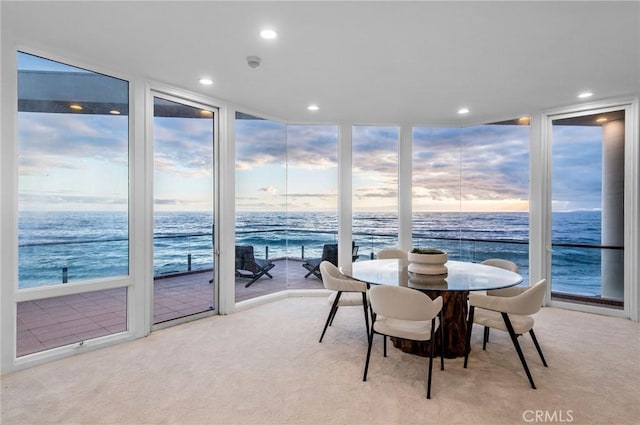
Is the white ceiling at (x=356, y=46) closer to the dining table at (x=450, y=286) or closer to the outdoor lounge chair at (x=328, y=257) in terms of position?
the dining table at (x=450, y=286)

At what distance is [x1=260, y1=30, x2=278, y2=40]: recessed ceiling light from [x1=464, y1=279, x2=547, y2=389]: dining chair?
101 inches

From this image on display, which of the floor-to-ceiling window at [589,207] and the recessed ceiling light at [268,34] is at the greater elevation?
the recessed ceiling light at [268,34]

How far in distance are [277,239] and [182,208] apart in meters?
1.56

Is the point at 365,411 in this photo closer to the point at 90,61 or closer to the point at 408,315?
the point at 408,315

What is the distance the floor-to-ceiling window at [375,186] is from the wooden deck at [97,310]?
1.95m

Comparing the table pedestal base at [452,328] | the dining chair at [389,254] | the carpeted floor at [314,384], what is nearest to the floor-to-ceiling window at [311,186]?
the dining chair at [389,254]

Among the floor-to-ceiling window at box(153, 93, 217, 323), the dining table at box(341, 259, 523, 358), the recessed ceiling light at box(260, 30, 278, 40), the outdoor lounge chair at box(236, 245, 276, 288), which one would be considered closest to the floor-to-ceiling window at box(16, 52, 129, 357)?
the floor-to-ceiling window at box(153, 93, 217, 323)

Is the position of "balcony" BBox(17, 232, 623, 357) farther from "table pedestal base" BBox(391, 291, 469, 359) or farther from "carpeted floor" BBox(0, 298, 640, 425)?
"table pedestal base" BBox(391, 291, 469, 359)

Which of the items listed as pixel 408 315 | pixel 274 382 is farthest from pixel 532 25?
pixel 274 382

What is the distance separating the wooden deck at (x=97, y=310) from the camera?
2998 mm

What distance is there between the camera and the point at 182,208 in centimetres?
412

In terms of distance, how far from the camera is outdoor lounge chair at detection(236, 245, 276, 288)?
4.71 meters

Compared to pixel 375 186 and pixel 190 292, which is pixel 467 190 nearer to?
pixel 375 186

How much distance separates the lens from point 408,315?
251 centimetres
